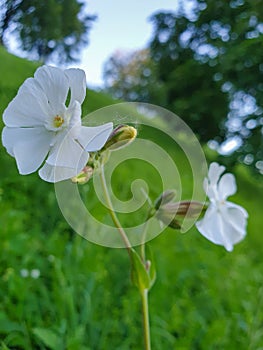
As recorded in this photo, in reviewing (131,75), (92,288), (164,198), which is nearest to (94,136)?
(164,198)

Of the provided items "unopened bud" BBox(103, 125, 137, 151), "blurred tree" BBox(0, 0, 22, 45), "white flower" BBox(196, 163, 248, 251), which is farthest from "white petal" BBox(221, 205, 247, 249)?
"blurred tree" BBox(0, 0, 22, 45)

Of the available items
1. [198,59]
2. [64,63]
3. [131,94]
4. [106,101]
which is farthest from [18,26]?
[198,59]

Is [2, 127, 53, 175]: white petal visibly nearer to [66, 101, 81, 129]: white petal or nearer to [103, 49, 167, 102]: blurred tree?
[66, 101, 81, 129]: white petal

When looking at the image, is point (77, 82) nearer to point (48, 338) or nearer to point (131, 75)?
point (48, 338)

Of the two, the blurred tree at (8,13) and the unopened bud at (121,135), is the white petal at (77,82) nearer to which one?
the unopened bud at (121,135)

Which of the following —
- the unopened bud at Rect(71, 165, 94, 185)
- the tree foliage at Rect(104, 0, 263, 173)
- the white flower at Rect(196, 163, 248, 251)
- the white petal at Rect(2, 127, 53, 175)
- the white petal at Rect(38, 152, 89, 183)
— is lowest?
the tree foliage at Rect(104, 0, 263, 173)

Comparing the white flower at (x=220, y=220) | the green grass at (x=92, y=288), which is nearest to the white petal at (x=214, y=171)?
the white flower at (x=220, y=220)
